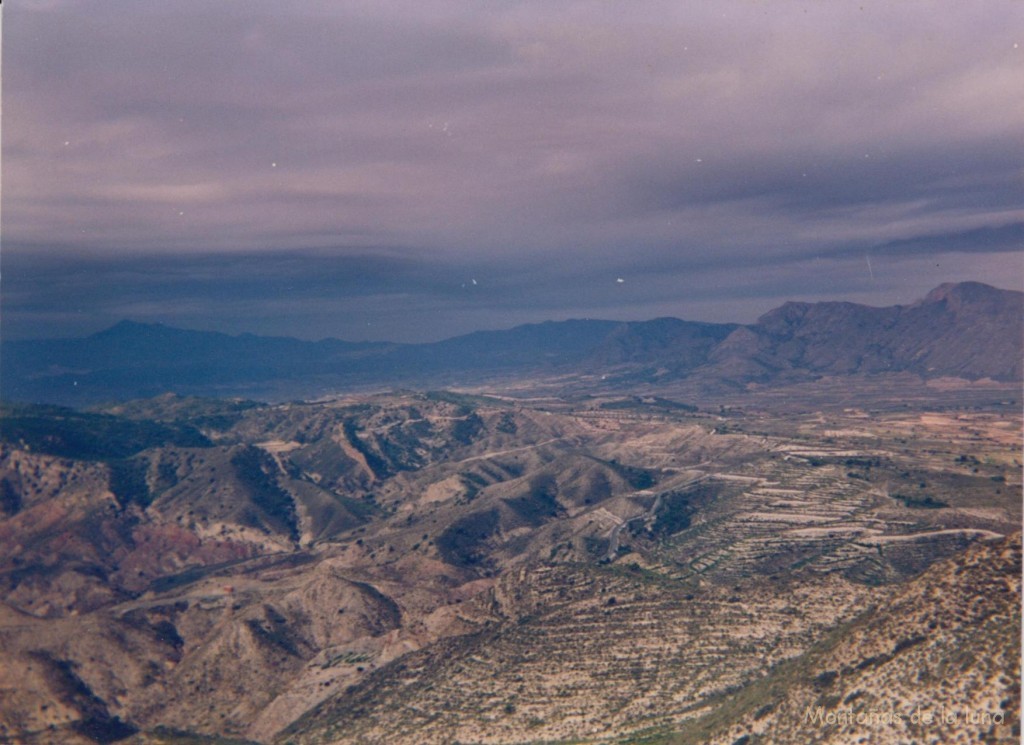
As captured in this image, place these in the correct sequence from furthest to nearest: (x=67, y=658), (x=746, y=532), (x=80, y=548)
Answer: (x=80, y=548), (x=746, y=532), (x=67, y=658)

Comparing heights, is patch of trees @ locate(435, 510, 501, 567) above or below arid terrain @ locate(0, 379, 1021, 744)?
below

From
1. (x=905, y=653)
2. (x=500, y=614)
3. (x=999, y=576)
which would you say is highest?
(x=999, y=576)

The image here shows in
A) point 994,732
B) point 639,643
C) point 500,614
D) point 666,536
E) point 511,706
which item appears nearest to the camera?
point 994,732

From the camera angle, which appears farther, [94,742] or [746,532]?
[746,532]

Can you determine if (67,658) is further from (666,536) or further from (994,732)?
(994,732)

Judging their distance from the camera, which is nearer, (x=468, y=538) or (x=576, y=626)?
(x=576, y=626)

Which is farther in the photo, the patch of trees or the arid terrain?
the patch of trees

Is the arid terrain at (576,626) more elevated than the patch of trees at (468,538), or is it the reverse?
the arid terrain at (576,626)

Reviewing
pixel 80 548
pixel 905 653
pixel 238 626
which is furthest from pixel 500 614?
pixel 80 548

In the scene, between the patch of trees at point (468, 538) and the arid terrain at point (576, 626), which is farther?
the patch of trees at point (468, 538)

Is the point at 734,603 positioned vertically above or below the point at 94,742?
above

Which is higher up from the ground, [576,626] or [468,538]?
[576,626]
